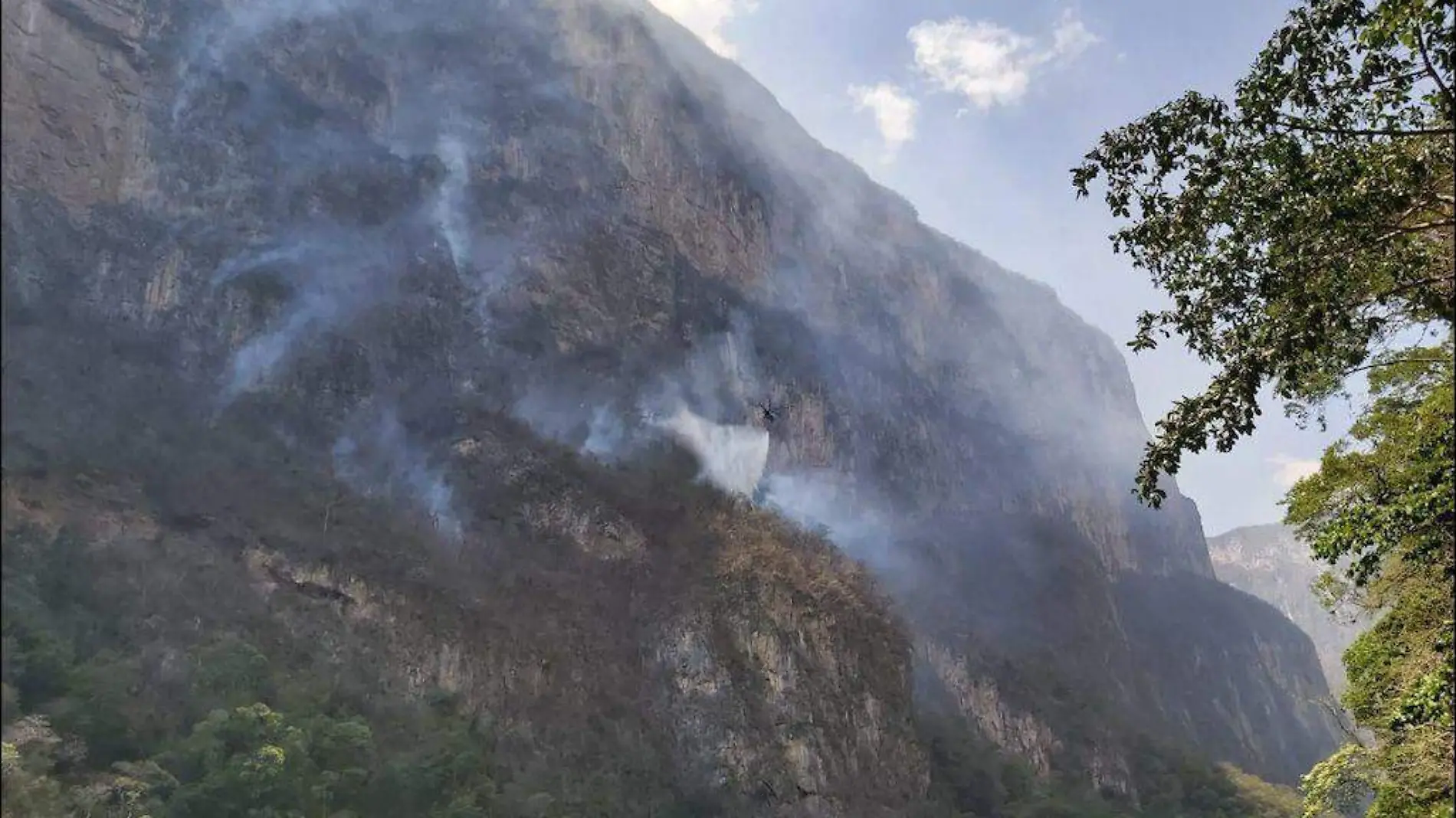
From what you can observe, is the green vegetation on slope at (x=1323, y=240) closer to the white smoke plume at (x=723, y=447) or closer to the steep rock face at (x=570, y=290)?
the steep rock face at (x=570, y=290)

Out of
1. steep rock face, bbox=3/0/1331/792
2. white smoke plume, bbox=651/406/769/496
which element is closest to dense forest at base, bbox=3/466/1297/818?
steep rock face, bbox=3/0/1331/792

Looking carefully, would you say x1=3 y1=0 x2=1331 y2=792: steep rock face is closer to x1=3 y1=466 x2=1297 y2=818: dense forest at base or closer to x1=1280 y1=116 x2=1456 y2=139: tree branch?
x1=3 y1=466 x2=1297 y2=818: dense forest at base

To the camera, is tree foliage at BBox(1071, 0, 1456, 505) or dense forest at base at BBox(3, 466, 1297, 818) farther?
dense forest at base at BBox(3, 466, 1297, 818)

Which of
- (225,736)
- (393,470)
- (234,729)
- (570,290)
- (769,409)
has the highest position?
(570,290)

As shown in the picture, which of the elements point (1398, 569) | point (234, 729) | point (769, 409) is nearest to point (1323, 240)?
point (1398, 569)

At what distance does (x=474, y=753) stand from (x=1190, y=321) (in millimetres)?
42994

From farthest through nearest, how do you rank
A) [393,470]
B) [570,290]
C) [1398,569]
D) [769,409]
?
[769,409] → [570,290] → [393,470] → [1398,569]

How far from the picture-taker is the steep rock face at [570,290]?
6781 centimetres

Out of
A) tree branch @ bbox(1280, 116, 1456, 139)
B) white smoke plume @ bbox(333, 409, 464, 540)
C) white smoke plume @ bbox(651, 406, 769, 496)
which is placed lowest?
tree branch @ bbox(1280, 116, 1456, 139)

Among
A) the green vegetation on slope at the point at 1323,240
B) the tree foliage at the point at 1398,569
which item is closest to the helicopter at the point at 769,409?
the tree foliage at the point at 1398,569

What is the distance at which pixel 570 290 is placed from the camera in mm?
90250

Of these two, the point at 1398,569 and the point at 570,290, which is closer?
the point at 1398,569

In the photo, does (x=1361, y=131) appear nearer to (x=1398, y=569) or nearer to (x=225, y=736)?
(x=1398, y=569)

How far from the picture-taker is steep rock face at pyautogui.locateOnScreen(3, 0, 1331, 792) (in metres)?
67.8
